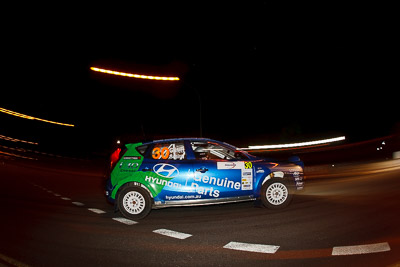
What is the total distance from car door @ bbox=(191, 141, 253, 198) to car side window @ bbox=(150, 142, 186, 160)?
33 cm

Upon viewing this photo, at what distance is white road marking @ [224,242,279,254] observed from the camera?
5.40 m

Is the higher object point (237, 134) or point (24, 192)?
point (237, 134)

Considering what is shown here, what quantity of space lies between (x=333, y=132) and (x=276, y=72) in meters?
13.2

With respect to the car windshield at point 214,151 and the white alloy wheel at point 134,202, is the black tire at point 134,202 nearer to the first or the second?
the white alloy wheel at point 134,202

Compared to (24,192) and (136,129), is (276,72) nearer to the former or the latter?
(136,129)

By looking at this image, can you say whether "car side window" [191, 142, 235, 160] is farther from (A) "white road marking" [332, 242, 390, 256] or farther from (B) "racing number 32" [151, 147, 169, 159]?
→ (A) "white road marking" [332, 242, 390, 256]

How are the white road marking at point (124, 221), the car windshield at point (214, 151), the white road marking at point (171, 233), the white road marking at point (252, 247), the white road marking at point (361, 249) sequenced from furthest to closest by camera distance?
the car windshield at point (214, 151) → the white road marking at point (124, 221) → the white road marking at point (171, 233) → the white road marking at point (252, 247) → the white road marking at point (361, 249)

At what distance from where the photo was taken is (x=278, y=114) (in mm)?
57906

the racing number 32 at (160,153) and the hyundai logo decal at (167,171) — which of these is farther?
the racing number 32 at (160,153)

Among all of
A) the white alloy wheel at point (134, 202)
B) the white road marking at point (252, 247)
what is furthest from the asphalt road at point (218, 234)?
the white alloy wheel at point (134, 202)

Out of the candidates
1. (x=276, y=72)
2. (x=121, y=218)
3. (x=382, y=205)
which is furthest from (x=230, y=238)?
(x=276, y=72)

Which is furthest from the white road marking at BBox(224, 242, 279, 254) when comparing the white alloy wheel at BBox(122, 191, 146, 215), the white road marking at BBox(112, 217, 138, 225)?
the white alloy wheel at BBox(122, 191, 146, 215)

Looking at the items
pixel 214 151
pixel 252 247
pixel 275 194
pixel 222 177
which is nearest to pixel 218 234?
pixel 252 247

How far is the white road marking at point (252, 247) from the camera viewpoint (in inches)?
213
